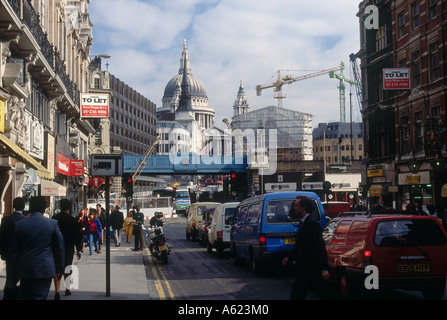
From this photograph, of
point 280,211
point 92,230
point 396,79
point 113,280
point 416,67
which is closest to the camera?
point 113,280

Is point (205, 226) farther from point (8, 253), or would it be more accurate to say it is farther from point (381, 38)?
point (381, 38)

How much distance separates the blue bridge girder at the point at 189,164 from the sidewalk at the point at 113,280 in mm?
50040

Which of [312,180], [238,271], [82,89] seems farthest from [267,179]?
[238,271]

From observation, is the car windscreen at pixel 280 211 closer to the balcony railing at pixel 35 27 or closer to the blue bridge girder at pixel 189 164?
the balcony railing at pixel 35 27

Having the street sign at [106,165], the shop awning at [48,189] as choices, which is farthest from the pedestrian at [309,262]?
the shop awning at [48,189]

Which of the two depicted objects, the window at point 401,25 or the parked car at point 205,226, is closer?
the parked car at point 205,226

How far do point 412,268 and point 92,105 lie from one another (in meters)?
25.0

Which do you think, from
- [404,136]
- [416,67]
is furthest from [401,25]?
[404,136]

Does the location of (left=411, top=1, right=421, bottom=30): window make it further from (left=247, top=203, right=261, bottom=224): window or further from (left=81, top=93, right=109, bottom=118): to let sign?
(left=247, top=203, right=261, bottom=224): window

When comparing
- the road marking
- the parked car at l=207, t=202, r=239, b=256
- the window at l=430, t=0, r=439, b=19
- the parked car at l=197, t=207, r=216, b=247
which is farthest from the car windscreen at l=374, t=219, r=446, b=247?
the window at l=430, t=0, r=439, b=19

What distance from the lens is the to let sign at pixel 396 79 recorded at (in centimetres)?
3262

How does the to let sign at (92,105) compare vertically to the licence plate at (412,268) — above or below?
above

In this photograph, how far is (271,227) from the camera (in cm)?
1504

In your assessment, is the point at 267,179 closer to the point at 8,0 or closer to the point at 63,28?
the point at 63,28
